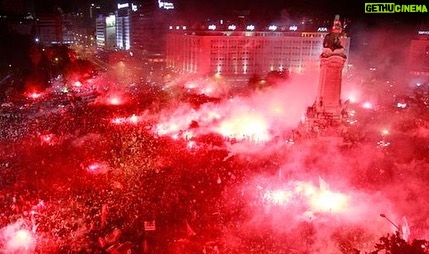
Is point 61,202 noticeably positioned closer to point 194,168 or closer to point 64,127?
point 194,168

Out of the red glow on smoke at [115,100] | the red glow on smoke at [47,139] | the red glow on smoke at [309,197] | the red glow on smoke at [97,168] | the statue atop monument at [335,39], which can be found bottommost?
the red glow on smoke at [309,197]

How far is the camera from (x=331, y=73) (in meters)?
29.9

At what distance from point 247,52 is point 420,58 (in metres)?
35.7

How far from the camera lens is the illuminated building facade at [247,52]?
281 ft

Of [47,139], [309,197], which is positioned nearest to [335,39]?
[309,197]

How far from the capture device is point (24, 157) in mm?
24219

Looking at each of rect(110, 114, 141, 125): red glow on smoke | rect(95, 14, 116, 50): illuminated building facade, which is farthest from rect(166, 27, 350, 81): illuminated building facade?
rect(95, 14, 116, 50): illuminated building facade

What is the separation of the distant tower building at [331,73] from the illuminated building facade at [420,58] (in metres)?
35.4

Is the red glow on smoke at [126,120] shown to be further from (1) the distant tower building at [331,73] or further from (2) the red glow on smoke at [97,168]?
(1) the distant tower building at [331,73]

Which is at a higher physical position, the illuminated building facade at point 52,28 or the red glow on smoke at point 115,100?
the illuminated building facade at point 52,28

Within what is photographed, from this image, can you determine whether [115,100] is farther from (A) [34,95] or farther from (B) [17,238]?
(B) [17,238]

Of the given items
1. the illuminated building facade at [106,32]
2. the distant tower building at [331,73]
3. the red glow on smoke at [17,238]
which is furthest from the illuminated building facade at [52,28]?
the red glow on smoke at [17,238]

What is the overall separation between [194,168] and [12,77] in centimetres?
4580

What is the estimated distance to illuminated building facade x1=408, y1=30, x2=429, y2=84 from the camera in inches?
2351
